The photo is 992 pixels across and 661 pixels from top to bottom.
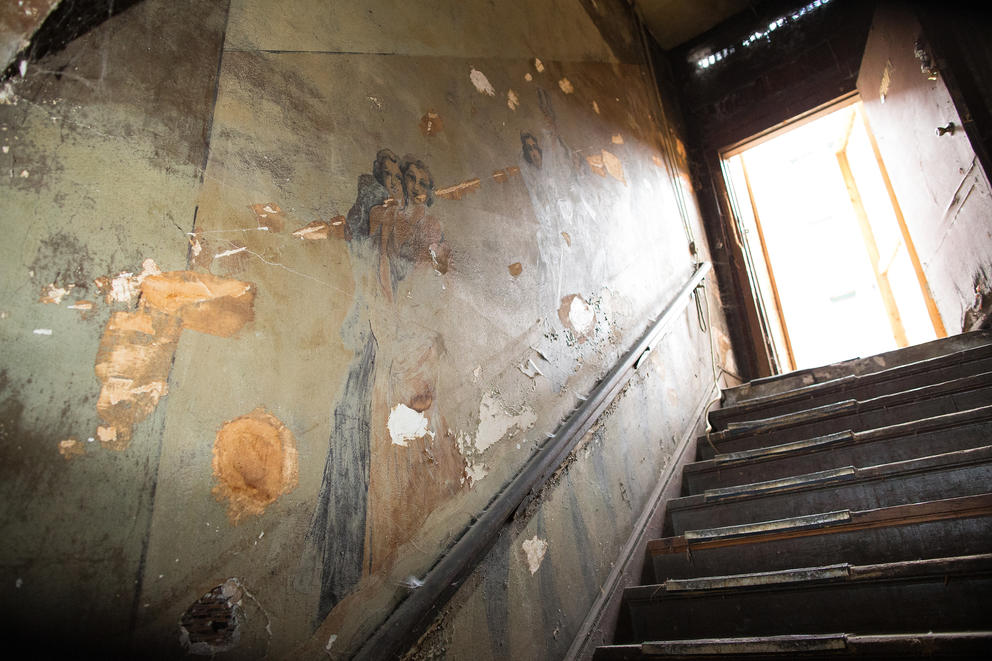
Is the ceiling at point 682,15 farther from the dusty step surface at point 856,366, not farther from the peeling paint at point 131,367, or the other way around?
the peeling paint at point 131,367

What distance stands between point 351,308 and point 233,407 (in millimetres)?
425

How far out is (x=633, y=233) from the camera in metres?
3.49

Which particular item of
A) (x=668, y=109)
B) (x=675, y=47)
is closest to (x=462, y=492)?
(x=668, y=109)

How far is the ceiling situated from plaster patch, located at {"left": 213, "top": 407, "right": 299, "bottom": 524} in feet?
17.5

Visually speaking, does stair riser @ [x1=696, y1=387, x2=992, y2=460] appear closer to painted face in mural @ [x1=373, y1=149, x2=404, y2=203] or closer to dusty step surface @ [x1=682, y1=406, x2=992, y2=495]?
dusty step surface @ [x1=682, y1=406, x2=992, y2=495]

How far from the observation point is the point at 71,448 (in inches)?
41.1

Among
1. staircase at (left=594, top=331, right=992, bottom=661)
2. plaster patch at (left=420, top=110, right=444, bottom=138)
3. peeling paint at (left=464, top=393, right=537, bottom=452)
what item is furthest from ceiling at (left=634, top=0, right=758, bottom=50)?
peeling paint at (left=464, top=393, right=537, bottom=452)

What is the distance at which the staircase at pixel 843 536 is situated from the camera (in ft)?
5.57

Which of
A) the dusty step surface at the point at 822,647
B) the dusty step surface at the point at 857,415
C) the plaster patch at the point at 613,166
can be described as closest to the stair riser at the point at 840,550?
the dusty step surface at the point at 822,647

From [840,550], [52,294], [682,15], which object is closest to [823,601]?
[840,550]

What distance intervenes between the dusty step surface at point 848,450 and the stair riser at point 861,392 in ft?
1.86

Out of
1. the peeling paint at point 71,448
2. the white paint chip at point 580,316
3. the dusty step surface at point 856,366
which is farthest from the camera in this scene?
the dusty step surface at point 856,366

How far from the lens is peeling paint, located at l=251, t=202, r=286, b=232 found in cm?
145

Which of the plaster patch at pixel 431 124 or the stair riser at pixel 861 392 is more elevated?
the plaster patch at pixel 431 124
